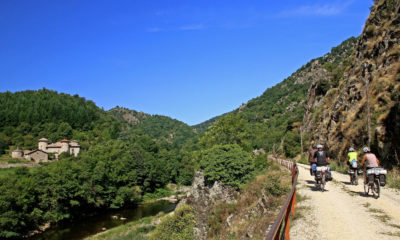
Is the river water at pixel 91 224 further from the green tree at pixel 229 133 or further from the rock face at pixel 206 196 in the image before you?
the green tree at pixel 229 133

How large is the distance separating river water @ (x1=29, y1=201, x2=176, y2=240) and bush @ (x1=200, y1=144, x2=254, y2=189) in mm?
15791

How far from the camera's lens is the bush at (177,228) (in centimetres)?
2420

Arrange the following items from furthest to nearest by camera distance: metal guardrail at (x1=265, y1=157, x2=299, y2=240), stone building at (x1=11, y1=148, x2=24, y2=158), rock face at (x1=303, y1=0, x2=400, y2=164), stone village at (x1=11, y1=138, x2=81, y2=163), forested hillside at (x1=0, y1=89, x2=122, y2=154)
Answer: forested hillside at (x1=0, y1=89, x2=122, y2=154)
stone village at (x1=11, y1=138, x2=81, y2=163)
stone building at (x1=11, y1=148, x2=24, y2=158)
rock face at (x1=303, y1=0, x2=400, y2=164)
metal guardrail at (x1=265, y1=157, x2=299, y2=240)

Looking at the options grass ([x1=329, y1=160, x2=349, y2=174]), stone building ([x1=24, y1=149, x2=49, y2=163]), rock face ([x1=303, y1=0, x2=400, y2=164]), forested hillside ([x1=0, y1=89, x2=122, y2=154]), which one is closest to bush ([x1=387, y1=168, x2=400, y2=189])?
rock face ([x1=303, y1=0, x2=400, y2=164])

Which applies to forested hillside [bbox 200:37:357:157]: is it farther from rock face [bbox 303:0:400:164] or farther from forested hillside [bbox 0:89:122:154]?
forested hillside [bbox 0:89:122:154]

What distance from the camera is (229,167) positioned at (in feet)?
120

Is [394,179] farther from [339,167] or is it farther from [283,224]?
[283,224]

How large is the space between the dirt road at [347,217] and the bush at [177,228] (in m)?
15.9

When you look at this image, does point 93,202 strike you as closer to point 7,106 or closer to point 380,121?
point 380,121

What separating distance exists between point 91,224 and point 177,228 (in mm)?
21640

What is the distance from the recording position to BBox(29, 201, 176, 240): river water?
3494 centimetres

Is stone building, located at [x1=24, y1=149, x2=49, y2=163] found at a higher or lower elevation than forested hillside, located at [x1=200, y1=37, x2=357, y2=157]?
lower

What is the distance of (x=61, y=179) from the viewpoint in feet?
154

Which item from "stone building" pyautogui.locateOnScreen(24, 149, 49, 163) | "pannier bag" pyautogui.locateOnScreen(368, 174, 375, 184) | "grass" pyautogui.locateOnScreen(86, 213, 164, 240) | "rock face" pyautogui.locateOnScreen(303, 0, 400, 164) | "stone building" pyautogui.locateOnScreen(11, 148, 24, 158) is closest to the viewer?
"pannier bag" pyautogui.locateOnScreen(368, 174, 375, 184)
